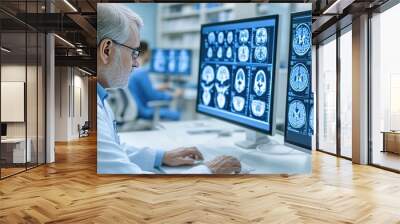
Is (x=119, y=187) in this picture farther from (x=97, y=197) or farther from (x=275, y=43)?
(x=275, y=43)

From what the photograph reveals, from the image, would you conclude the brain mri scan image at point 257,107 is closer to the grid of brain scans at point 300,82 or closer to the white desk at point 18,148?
the grid of brain scans at point 300,82

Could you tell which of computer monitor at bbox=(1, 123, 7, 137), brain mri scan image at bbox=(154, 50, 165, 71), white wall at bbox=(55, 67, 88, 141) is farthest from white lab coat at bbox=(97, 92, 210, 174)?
white wall at bbox=(55, 67, 88, 141)

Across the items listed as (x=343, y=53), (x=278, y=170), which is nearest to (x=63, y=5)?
(x=278, y=170)

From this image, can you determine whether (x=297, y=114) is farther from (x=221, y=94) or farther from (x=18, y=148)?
(x=18, y=148)

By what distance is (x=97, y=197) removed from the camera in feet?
16.0

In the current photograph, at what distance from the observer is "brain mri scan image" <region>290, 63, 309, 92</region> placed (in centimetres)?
593

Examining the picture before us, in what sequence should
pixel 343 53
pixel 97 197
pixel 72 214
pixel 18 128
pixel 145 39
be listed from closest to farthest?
pixel 72 214, pixel 97 197, pixel 145 39, pixel 18 128, pixel 343 53

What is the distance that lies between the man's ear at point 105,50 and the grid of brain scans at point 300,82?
8.93 feet

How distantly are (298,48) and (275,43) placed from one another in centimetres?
39

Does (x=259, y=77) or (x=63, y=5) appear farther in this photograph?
(x=63, y=5)

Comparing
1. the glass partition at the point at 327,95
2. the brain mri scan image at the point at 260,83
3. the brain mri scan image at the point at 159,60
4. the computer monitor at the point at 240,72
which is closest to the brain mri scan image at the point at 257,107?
the computer monitor at the point at 240,72

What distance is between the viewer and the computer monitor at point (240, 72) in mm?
5828

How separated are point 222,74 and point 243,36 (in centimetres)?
65

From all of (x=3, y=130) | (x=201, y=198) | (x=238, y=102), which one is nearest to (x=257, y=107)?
(x=238, y=102)
